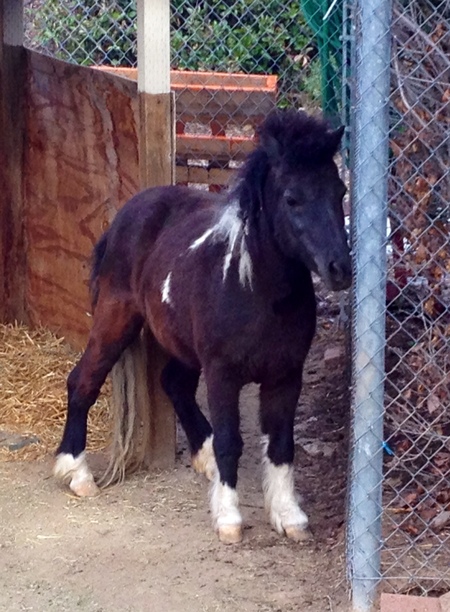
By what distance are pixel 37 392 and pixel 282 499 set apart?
2.14 metres

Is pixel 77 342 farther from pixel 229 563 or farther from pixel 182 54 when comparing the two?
pixel 182 54

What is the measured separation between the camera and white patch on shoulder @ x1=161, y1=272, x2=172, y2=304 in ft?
15.4

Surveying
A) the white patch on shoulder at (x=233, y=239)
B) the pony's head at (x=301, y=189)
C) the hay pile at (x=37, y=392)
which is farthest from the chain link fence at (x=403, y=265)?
the hay pile at (x=37, y=392)

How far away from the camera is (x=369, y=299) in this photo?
350 cm

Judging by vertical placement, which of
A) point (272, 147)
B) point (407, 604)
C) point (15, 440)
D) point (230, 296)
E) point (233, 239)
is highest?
point (272, 147)

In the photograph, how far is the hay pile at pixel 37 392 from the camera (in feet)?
18.5

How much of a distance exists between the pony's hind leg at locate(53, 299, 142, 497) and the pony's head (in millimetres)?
1268

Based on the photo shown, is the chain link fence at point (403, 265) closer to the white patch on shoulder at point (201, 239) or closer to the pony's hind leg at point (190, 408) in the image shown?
the white patch on shoulder at point (201, 239)

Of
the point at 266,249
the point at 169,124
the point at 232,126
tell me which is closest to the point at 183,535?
the point at 266,249

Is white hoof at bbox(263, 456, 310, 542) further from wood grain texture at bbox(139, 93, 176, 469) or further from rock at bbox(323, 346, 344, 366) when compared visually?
rock at bbox(323, 346, 344, 366)

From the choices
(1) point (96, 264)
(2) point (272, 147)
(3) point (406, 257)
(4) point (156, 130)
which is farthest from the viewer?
(1) point (96, 264)

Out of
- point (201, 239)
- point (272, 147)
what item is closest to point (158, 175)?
point (201, 239)

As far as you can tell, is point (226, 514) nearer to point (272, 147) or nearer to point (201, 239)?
point (201, 239)

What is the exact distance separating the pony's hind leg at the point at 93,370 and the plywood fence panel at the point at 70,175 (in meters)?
0.74
